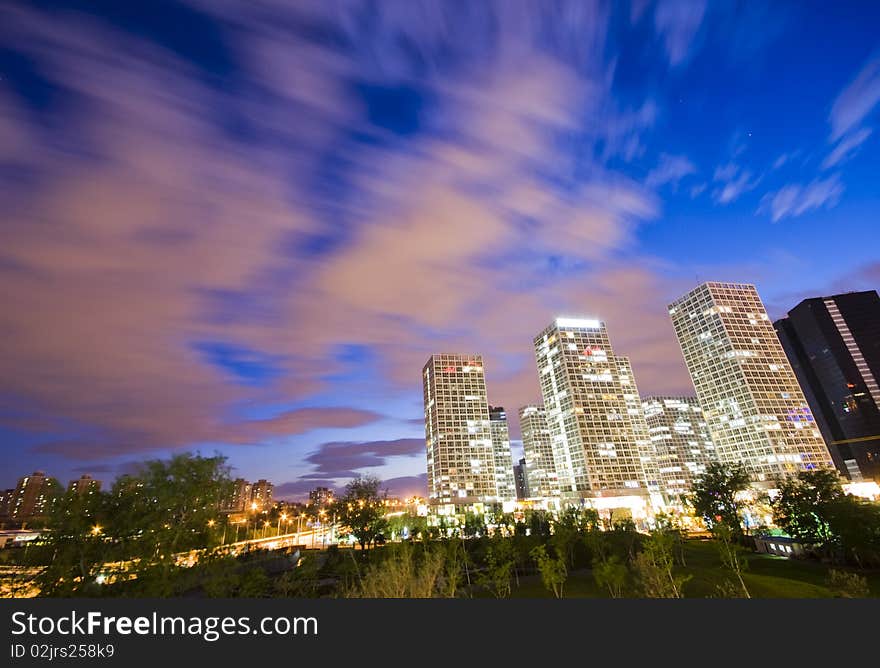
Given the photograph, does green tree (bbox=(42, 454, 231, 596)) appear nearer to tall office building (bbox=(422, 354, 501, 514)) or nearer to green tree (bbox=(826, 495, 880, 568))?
green tree (bbox=(826, 495, 880, 568))

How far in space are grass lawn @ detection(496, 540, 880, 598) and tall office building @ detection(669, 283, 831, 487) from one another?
127m

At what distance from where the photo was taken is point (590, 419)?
172 meters

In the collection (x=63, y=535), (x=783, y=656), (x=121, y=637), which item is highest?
(x=63, y=535)

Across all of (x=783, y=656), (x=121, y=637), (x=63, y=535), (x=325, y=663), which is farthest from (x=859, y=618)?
(x=63, y=535)

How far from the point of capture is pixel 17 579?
27.9 m

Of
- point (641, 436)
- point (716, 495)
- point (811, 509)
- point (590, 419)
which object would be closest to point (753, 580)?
point (811, 509)

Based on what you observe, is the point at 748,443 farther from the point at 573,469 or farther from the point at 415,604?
the point at 415,604

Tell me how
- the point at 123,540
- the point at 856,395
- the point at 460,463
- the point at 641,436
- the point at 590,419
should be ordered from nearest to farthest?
1. the point at 123,540
2. the point at 590,419
3. the point at 641,436
4. the point at 460,463
5. the point at 856,395

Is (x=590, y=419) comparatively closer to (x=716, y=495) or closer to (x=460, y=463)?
(x=460, y=463)

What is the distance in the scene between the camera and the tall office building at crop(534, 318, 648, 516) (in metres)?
159

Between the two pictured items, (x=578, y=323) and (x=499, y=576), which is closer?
(x=499, y=576)

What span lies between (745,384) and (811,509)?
13553 centimetres

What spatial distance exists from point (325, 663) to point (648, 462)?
19838 cm

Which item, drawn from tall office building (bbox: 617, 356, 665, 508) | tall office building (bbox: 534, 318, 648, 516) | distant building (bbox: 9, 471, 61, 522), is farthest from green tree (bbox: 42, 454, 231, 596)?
distant building (bbox: 9, 471, 61, 522)
